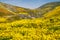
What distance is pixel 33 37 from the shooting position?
1994 centimetres

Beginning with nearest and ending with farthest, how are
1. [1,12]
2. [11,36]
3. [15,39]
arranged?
[15,39]
[11,36]
[1,12]

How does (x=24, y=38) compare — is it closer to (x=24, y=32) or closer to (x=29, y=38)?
(x=29, y=38)

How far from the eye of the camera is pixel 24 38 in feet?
65.1

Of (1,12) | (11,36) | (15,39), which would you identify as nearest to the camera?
(15,39)

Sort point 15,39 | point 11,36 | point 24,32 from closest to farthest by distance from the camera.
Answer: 1. point 15,39
2. point 11,36
3. point 24,32

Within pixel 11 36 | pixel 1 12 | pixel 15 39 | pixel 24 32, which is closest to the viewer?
pixel 15 39

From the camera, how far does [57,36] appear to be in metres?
20.9

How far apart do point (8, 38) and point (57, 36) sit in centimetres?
468

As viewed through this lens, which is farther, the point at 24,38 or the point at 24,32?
the point at 24,32

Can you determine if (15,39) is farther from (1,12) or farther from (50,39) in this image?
(1,12)

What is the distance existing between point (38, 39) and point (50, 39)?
109 centimetres

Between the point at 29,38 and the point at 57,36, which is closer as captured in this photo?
the point at 29,38

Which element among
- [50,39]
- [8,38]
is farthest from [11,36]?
[50,39]

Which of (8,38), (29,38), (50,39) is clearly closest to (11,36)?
(8,38)
